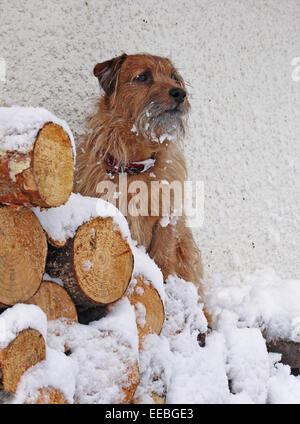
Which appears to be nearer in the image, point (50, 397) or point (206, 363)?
point (50, 397)

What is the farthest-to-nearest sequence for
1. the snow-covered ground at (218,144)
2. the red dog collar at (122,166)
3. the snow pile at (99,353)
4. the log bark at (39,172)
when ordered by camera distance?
the red dog collar at (122,166), the snow-covered ground at (218,144), the snow pile at (99,353), the log bark at (39,172)

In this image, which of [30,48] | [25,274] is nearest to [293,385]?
[25,274]

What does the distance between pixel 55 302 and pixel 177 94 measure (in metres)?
1.27

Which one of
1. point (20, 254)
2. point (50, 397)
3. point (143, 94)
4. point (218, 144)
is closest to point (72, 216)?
point (20, 254)

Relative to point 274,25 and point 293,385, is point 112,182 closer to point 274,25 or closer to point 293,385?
point 293,385

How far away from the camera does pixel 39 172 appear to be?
4.21ft

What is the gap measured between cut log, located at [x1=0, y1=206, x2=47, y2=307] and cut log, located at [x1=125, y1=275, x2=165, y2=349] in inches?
18.3

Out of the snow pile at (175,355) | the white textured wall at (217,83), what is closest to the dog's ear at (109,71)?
the white textured wall at (217,83)

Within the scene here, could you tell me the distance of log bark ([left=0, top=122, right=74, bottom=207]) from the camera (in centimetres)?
126

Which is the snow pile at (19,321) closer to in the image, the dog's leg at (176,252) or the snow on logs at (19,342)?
the snow on logs at (19,342)

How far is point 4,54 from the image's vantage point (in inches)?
87.7

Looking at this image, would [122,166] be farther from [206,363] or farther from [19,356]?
[19,356]

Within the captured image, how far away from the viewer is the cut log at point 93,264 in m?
1.45

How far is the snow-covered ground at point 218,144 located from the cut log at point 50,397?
4cm
